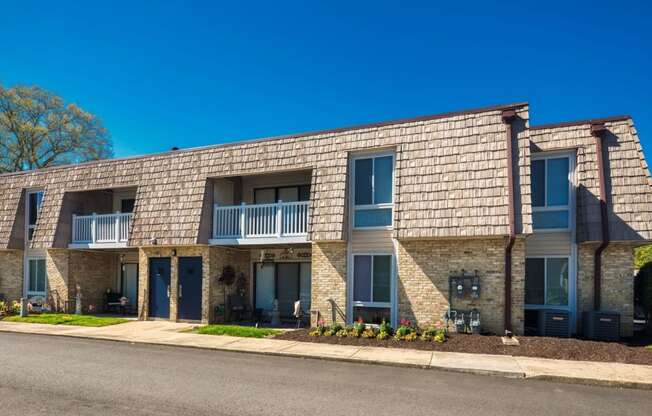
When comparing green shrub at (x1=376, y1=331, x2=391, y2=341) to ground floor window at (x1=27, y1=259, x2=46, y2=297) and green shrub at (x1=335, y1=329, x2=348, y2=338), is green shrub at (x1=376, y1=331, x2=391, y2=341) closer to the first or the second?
green shrub at (x1=335, y1=329, x2=348, y2=338)

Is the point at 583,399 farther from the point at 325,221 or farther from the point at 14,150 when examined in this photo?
the point at 14,150

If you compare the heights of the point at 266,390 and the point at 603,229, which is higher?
the point at 603,229

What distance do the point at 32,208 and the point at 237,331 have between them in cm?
1304

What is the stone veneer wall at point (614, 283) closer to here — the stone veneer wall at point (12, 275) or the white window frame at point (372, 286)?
the white window frame at point (372, 286)

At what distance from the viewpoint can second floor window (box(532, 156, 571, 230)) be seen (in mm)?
13391

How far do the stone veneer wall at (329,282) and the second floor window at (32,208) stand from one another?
46.1 ft

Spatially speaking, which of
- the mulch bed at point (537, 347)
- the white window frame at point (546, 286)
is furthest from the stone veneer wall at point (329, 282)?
the white window frame at point (546, 286)

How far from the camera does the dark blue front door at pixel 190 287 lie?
16.1 meters

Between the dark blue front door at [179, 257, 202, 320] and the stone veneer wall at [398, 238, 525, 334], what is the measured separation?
729 centimetres


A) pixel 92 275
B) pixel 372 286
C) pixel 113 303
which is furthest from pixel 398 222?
pixel 92 275

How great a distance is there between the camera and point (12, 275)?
20469mm

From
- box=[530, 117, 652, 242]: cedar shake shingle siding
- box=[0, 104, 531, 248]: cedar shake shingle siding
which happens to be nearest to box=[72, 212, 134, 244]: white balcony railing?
box=[0, 104, 531, 248]: cedar shake shingle siding

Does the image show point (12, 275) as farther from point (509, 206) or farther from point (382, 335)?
point (509, 206)

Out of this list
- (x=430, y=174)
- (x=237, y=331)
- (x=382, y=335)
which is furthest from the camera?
(x=237, y=331)
